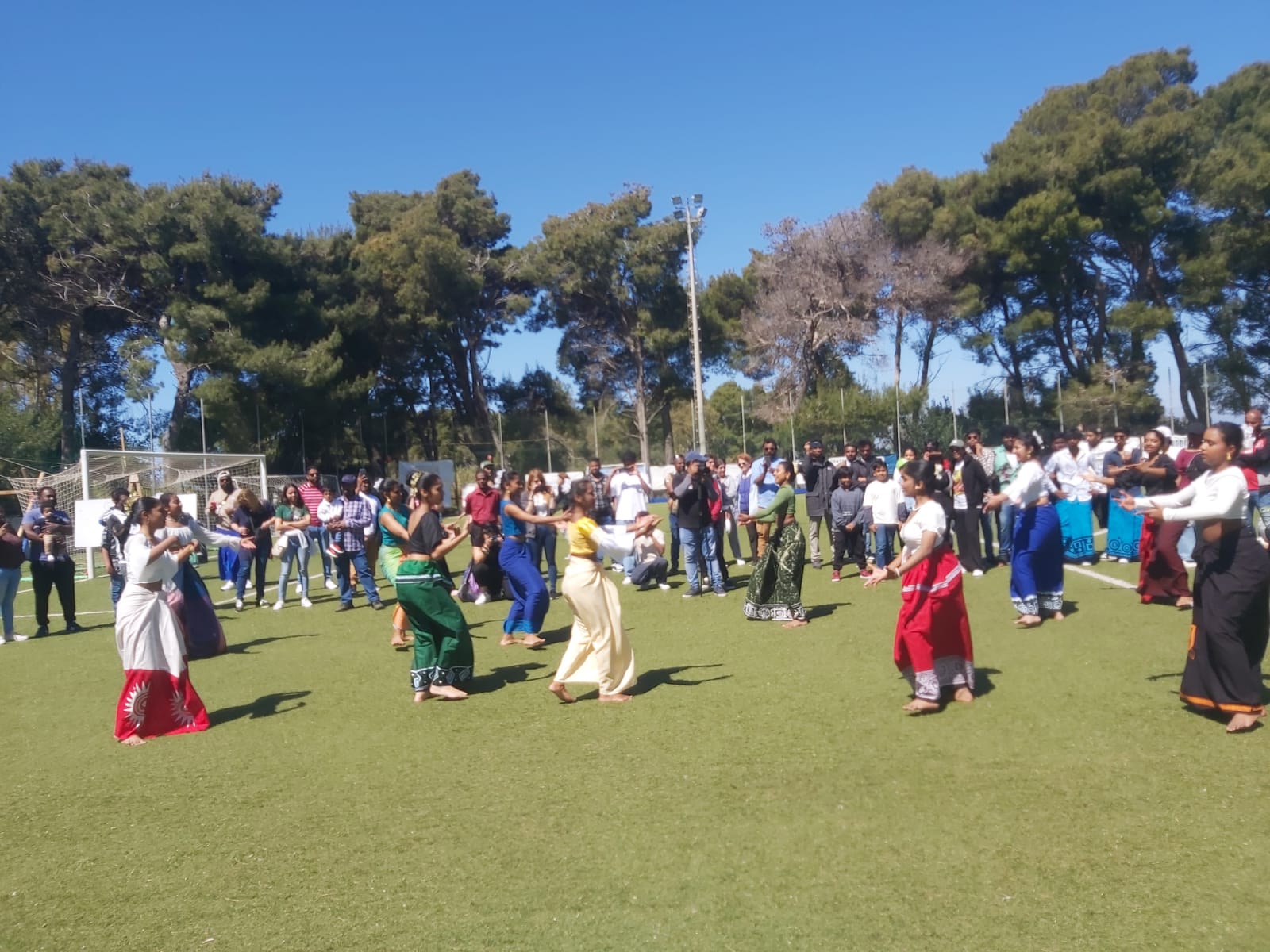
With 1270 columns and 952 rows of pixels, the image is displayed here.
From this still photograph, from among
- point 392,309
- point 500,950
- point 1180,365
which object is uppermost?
point 392,309

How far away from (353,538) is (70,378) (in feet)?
81.7

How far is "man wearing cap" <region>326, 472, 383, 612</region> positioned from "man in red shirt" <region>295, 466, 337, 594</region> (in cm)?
41

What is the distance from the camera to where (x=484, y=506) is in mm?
11523

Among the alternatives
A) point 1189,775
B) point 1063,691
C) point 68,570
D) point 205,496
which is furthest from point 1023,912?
point 205,496

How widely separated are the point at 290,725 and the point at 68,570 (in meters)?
6.70

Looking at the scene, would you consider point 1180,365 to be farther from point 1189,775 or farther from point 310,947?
point 310,947

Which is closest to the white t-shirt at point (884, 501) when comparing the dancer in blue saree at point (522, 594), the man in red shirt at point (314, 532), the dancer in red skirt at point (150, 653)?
the dancer in blue saree at point (522, 594)

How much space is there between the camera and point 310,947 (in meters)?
3.73

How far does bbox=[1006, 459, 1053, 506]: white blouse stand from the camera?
26.3 feet

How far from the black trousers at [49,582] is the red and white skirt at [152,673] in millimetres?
5816

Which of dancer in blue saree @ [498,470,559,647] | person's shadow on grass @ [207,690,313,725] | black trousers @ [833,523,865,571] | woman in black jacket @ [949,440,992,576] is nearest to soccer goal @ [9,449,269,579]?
dancer in blue saree @ [498,470,559,647]

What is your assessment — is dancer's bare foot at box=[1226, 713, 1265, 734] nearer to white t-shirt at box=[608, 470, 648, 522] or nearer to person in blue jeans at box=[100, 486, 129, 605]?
white t-shirt at box=[608, 470, 648, 522]

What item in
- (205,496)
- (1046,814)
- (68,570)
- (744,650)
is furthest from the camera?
(205,496)

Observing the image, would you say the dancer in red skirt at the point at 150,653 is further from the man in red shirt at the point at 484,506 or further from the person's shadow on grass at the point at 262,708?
the man in red shirt at the point at 484,506
